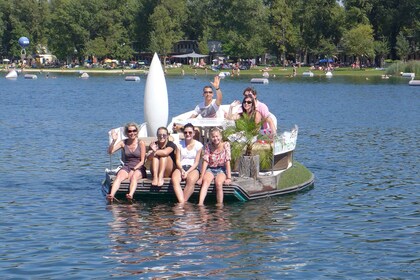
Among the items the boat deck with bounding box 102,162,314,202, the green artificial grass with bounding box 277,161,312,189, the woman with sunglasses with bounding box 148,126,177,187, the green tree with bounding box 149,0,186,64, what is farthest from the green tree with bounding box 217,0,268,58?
the woman with sunglasses with bounding box 148,126,177,187

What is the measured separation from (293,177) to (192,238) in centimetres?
635

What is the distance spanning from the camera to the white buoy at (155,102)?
81.5 feet

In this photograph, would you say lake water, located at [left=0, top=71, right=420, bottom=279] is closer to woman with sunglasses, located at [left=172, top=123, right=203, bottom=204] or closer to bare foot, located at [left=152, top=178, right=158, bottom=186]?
woman with sunglasses, located at [left=172, top=123, right=203, bottom=204]

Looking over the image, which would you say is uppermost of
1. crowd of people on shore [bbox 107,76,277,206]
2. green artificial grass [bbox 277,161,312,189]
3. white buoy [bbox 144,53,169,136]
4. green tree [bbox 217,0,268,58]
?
green tree [bbox 217,0,268,58]

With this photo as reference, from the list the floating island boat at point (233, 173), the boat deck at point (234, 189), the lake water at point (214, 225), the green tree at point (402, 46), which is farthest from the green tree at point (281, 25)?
the boat deck at point (234, 189)

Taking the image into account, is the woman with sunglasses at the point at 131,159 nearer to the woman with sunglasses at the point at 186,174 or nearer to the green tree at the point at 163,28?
the woman with sunglasses at the point at 186,174

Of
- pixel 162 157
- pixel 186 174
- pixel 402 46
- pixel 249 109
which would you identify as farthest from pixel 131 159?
pixel 402 46

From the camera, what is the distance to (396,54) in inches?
5861

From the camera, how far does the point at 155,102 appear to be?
81.7 feet

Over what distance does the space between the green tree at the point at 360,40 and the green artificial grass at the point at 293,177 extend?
115985 mm

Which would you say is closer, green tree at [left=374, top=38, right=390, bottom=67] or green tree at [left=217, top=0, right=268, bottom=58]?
green tree at [left=374, top=38, right=390, bottom=67]

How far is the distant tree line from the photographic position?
145 meters

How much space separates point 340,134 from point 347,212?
21098 millimetres

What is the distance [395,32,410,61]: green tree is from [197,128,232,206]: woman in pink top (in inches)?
4851
